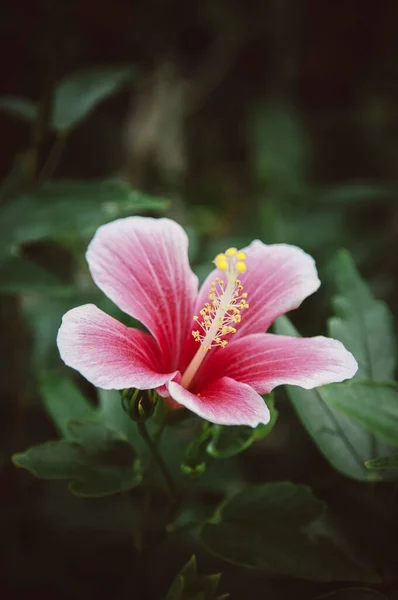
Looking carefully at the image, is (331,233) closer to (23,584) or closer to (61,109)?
(61,109)

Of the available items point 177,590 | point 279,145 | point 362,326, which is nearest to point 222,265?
point 362,326

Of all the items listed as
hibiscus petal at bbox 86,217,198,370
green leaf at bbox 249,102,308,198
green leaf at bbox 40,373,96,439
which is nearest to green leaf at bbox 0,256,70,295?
green leaf at bbox 40,373,96,439

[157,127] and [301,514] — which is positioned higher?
[157,127]

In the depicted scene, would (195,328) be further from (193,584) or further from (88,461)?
(193,584)

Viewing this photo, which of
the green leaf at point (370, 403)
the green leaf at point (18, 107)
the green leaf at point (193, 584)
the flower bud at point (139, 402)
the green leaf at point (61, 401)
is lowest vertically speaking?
the green leaf at point (193, 584)

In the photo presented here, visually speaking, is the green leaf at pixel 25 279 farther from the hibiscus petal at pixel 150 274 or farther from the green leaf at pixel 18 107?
the green leaf at pixel 18 107

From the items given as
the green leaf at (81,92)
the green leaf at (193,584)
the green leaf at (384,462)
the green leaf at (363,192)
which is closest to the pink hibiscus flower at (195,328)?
the green leaf at (384,462)

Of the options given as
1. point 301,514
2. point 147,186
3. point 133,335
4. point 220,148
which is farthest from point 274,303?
point 220,148
